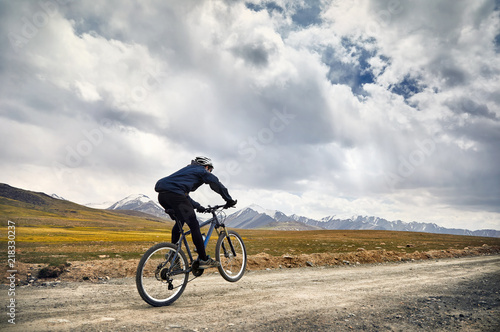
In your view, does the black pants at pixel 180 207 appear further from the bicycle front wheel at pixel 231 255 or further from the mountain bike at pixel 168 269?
the bicycle front wheel at pixel 231 255

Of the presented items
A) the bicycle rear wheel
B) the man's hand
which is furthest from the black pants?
the man's hand

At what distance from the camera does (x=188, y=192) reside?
713 cm

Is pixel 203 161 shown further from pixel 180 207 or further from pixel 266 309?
pixel 266 309

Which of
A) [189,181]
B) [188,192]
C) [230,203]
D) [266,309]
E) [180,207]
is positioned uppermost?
[189,181]

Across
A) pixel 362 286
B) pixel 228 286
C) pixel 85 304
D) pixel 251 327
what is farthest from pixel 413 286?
pixel 85 304

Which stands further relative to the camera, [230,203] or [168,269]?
[230,203]

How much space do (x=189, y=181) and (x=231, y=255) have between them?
3.38 metres

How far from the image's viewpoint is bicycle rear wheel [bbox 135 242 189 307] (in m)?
6.03

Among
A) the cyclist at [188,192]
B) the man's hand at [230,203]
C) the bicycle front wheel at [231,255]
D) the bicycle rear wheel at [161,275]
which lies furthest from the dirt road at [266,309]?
the man's hand at [230,203]

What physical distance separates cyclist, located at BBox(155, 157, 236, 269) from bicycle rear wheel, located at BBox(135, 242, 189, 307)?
57cm

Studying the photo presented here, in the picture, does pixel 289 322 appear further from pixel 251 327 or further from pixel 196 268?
pixel 196 268

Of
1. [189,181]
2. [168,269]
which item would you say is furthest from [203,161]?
[168,269]

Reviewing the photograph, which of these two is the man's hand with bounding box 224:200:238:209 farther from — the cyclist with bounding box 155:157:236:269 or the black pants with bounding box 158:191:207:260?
the black pants with bounding box 158:191:207:260

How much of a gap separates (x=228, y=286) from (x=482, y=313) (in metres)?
6.71
